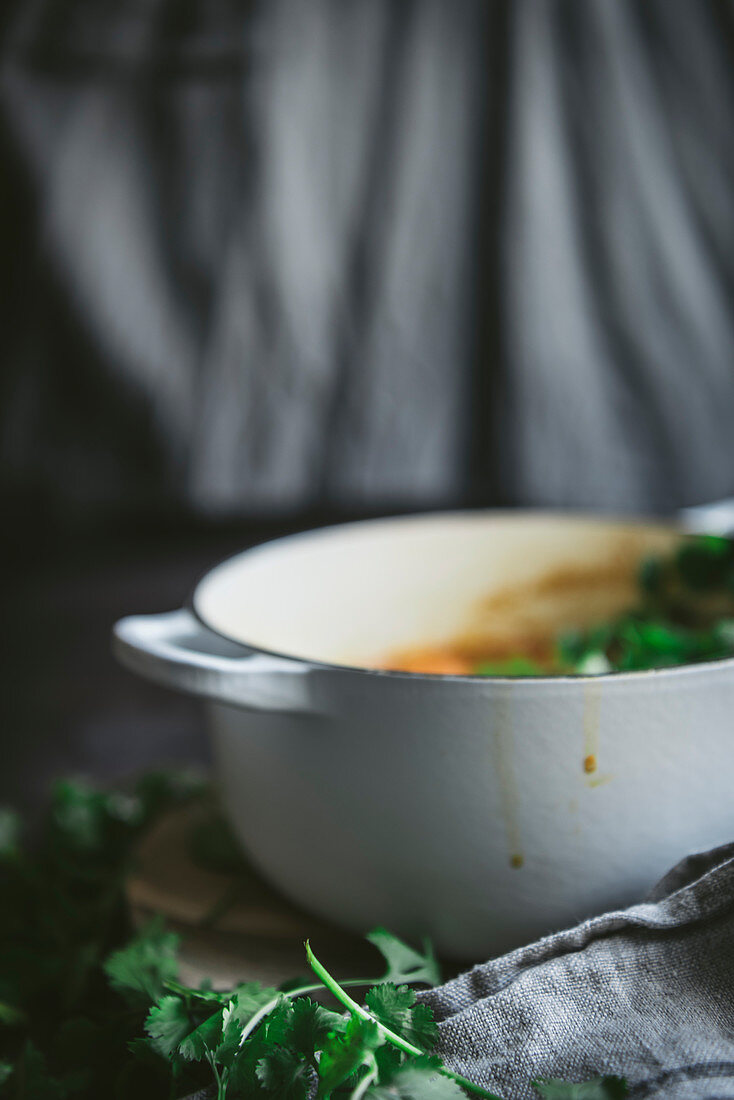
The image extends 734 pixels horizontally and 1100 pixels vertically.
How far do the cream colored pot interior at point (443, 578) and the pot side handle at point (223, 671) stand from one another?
0.51 ft

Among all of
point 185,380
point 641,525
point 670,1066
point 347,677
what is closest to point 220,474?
point 185,380

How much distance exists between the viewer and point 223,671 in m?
0.46

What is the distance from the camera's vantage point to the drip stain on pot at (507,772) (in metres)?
0.42

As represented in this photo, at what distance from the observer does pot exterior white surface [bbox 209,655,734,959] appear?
0.42 metres

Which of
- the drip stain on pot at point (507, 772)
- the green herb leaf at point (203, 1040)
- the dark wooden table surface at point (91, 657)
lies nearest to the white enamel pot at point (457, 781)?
the drip stain on pot at point (507, 772)

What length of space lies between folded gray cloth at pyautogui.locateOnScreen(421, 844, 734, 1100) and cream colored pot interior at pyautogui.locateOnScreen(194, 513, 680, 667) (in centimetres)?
30

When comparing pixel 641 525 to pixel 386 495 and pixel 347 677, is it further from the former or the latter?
pixel 386 495

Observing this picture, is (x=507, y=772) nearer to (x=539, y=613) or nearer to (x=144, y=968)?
(x=144, y=968)

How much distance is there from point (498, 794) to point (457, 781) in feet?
0.06

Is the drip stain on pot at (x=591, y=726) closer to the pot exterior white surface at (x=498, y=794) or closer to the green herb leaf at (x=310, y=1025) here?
the pot exterior white surface at (x=498, y=794)

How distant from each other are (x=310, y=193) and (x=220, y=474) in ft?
1.61

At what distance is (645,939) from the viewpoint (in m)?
0.42

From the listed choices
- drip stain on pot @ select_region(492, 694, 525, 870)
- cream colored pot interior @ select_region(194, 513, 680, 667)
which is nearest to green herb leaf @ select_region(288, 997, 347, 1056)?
drip stain on pot @ select_region(492, 694, 525, 870)

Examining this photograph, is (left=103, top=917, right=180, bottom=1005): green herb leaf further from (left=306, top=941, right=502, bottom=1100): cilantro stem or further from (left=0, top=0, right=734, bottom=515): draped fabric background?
(left=0, top=0, right=734, bottom=515): draped fabric background
